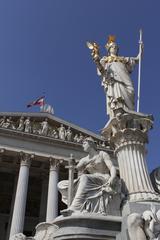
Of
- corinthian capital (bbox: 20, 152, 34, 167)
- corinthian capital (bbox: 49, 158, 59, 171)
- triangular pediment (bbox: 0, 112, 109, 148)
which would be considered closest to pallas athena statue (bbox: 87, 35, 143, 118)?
corinthian capital (bbox: 20, 152, 34, 167)

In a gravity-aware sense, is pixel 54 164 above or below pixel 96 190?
above

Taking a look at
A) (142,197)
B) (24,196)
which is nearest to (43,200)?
(24,196)

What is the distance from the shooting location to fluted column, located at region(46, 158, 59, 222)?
28.7 metres

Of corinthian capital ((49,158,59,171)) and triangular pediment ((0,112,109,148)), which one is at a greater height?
triangular pediment ((0,112,109,148))

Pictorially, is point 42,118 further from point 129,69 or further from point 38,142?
point 129,69

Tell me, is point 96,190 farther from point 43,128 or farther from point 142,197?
point 43,128

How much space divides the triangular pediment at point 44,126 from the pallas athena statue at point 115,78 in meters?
26.2

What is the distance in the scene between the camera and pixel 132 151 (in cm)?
705

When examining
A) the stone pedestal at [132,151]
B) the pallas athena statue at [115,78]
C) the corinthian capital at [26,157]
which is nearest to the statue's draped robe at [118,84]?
the pallas athena statue at [115,78]

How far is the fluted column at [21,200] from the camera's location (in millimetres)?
27906

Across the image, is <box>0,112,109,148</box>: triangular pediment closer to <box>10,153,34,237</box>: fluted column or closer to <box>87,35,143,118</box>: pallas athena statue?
<box>10,153,34,237</box>: fluted column

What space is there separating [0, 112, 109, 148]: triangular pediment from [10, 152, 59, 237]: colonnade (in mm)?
3394

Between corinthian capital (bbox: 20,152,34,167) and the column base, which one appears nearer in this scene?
the column base

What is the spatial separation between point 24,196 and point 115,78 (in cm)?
2366
